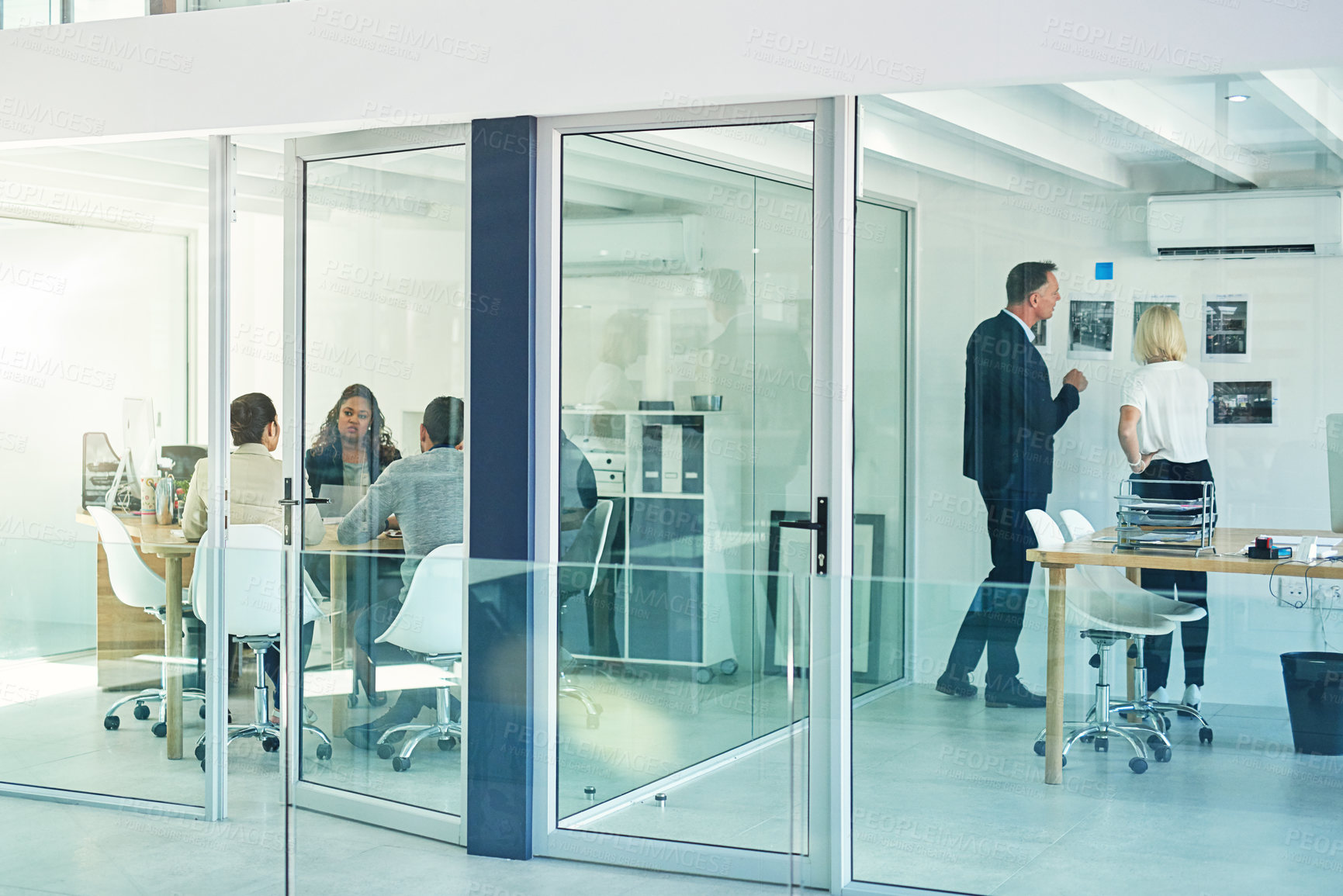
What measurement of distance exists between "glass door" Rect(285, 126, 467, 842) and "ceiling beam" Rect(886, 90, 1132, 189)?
139cm

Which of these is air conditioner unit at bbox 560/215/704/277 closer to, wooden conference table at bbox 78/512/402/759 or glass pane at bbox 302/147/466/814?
glass pane at bbox 302/147/466/814

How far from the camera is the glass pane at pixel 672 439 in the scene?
3357mm

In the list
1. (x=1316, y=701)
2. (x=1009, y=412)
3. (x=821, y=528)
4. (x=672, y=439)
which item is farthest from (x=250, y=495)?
(x=1316, y=701)

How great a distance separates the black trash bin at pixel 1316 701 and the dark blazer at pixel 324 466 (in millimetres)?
2860

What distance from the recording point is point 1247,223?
11.5ft

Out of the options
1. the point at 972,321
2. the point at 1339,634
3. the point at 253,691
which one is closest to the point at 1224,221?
the point at 972,321

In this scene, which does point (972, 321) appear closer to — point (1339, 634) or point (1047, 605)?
point (1047, 605)

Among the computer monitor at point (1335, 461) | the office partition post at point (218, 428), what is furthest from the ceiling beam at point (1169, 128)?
the office partition post at point (218, 428)

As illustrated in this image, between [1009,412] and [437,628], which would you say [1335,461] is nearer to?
[1009,412]

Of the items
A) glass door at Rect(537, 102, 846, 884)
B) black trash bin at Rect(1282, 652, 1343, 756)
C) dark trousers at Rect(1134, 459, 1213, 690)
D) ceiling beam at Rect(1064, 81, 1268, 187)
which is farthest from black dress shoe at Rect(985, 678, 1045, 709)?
ceiling beam at Rect(1064, 81, 1268, 187)

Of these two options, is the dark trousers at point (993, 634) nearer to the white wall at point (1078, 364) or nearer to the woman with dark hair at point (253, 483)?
the white wall at point (1078, 364)

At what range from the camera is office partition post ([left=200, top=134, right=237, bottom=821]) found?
4.28 metres

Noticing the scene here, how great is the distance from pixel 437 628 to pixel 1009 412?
1.65 metres

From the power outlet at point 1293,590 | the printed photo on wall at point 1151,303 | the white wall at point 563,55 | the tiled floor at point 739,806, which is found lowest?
the tiled floor at point 739,806
